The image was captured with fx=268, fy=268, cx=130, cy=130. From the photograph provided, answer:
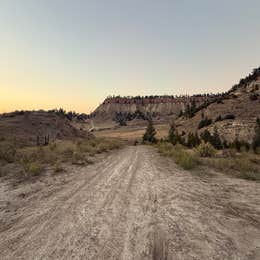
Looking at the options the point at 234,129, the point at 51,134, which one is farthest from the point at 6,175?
the point at 234,129

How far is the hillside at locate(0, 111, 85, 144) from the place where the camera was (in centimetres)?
4999

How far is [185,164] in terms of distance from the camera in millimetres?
18234

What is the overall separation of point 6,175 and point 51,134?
47.5 m

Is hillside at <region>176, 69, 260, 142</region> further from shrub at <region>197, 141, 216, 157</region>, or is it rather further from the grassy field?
shrub at <region>197, 141, 216, 157</region>

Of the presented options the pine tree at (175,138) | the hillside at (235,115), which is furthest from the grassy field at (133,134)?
the pine tree at (175,138)

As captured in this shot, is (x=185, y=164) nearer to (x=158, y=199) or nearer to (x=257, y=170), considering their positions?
(x=257, y=170)

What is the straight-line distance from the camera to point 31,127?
58.7m

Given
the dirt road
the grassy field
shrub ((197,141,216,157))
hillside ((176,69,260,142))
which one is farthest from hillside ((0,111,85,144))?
the grassy field

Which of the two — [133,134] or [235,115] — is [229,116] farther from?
[133,134]

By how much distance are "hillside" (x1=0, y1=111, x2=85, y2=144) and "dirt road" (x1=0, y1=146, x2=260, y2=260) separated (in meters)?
39.1

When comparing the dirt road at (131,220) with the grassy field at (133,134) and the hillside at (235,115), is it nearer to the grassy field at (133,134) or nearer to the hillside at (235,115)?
the hillside at (235,115)

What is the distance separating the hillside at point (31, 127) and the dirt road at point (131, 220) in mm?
39097

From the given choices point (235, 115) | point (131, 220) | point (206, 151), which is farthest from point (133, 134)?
point (131, 220)

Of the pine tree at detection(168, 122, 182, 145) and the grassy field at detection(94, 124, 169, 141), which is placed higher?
the pine tree at detection(168, 122, 182, 145)
